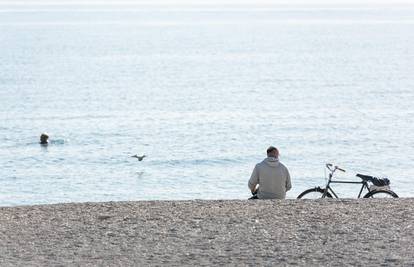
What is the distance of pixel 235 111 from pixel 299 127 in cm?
1074

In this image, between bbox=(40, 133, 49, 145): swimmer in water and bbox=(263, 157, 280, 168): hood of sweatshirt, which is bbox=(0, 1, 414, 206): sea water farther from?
bbox=(263, 157, 280, 168): hood of sweatshirt

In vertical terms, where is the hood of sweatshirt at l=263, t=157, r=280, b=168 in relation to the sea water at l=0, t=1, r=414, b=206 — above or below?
above

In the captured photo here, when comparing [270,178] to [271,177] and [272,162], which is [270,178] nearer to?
[271,177]

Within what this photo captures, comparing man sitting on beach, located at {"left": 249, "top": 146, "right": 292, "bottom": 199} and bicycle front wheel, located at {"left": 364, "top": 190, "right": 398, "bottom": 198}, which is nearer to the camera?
man sitting on beach, located at {"left": 249, "top": 146, "right": 292, "bottom": 199}

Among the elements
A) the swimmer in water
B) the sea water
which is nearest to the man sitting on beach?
the sea water

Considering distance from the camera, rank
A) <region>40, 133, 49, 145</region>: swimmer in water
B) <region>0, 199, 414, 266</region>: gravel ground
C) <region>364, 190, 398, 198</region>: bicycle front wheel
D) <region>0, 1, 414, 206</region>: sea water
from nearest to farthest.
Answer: <region>0, 199, 414, 266</region>: gravel ground, <region>364, 190, 398, 198</region>: bicycle front wheel, <region>0, 1, 414, 206</region>: sea water, <region>40, 133, 49, 145</region>: swimmer in water

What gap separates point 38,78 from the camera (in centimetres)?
10162

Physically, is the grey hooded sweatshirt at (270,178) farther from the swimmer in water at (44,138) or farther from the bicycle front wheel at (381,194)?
the swimmer in water at (44,138)

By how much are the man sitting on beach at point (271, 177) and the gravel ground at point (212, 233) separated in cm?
57

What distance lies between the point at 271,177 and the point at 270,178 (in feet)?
0.08

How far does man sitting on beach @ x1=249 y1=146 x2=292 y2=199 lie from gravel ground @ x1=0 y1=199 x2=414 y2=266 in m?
0.57

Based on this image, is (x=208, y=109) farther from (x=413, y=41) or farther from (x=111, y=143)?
(x=413, y=41)

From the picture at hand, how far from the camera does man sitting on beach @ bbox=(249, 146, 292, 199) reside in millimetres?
14617

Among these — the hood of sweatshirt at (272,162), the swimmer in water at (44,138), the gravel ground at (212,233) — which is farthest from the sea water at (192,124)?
the gravel ground at (212,233)
